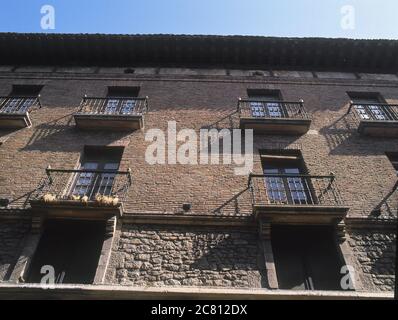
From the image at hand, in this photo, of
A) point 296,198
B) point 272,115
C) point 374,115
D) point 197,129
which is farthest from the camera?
point 272,115

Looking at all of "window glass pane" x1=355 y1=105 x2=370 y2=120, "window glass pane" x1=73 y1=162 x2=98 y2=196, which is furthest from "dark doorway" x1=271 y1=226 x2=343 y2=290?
"window glass pane" x1=355 y1=105 x2=370 y2=120

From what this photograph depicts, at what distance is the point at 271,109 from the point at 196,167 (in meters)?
4.22

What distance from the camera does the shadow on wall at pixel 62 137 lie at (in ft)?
31.9

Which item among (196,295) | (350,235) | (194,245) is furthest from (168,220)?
(350,235)

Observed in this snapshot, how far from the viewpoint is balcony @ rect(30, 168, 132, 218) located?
735cm

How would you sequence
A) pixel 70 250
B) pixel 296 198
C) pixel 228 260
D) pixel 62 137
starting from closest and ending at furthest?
pixel 228 260
pixel 70 250
pixel 296 198
pixel 62 137

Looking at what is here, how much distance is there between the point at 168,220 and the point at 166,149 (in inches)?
108

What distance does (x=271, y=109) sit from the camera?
38.7 feet

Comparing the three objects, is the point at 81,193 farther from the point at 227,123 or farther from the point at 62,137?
the point at 227,123

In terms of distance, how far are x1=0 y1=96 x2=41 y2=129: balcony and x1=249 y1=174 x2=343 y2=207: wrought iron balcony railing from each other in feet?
23.8

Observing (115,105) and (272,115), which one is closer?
(272,115)

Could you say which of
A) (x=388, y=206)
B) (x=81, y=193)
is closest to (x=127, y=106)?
(x=81, y=193)
